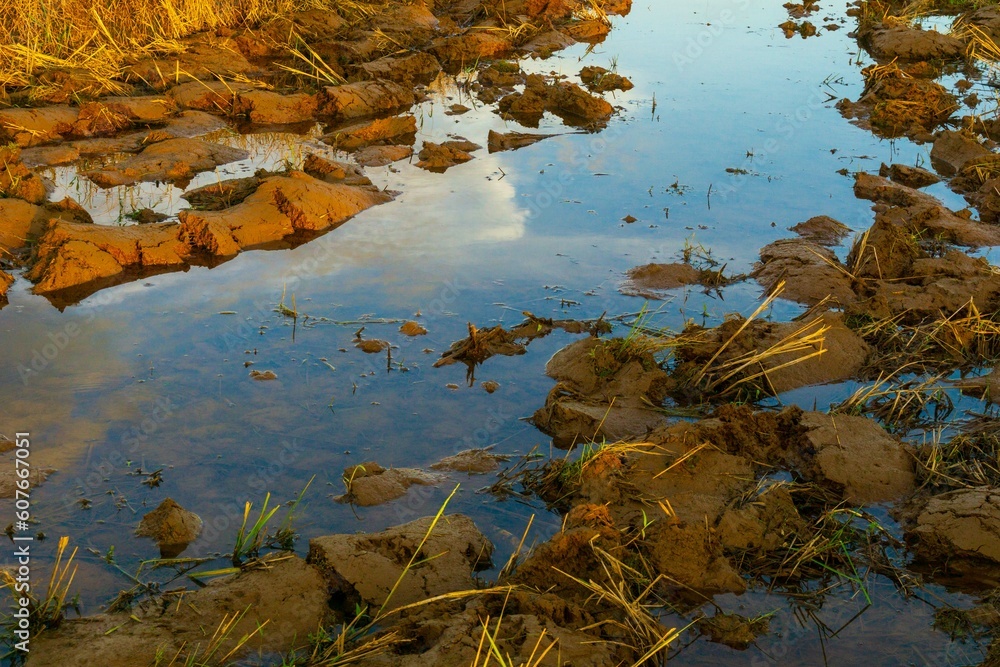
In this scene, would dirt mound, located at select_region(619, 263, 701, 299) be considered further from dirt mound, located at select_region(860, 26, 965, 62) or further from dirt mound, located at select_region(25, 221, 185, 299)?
dirt mound, located at select_region(860, 26, 965, 62)

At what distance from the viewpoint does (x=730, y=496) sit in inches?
172

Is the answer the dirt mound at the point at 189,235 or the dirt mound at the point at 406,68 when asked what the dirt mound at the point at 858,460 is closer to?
the dirt mound at the point at 189,235

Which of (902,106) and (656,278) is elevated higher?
(902,106)

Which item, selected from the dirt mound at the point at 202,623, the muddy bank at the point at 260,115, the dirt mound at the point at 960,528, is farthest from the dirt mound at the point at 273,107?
the dirt mound at the point at 960,528

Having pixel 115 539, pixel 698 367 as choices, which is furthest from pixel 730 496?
pixel 115 539

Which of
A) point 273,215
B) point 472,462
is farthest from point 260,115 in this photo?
point 472,462

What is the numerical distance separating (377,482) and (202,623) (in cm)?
121

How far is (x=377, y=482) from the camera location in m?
4.55

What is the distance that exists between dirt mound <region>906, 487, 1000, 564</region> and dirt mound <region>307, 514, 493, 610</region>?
1.93 m

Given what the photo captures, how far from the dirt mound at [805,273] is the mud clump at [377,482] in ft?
9.87

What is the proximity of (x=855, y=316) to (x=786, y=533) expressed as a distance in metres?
2.37

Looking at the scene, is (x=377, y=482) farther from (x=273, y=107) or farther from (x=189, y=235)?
(x=273, y=107)

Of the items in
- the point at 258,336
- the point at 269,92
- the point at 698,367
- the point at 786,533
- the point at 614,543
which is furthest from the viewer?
the point at 269,92

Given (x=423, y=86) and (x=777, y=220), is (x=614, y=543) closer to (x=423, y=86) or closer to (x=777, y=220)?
(x=777, y=220)
